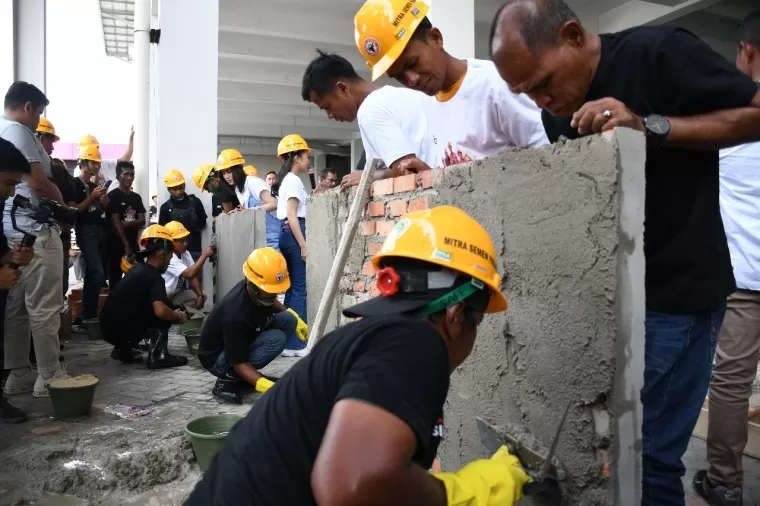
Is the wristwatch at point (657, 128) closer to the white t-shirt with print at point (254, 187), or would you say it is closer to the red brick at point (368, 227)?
the red brick at point (368, 227)

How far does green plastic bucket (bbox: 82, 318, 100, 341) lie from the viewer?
6273mm

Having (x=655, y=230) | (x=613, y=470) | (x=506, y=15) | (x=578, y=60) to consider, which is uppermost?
(x=506, y=15)

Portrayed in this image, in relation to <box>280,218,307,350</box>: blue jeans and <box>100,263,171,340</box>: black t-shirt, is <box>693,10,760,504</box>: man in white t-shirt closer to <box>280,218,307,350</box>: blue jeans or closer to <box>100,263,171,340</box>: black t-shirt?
<box>280,218,307,350</box>: blue jeans

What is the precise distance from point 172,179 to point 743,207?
601cm

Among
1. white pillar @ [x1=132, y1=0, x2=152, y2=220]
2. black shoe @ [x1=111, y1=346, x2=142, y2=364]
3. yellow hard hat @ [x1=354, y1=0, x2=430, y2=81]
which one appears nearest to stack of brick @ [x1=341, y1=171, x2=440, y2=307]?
yellow hard hat @ [x1=354, y1=0, x2=430, y2=81]

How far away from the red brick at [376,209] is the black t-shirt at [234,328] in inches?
54.9

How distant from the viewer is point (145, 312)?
508 cm

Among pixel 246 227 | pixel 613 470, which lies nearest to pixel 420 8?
pixel 613 470

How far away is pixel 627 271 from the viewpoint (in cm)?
151

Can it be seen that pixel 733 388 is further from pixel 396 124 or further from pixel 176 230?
pixel 176 230

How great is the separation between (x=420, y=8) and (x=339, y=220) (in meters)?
1.48

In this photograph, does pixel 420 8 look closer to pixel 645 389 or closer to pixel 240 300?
pixel 645 389

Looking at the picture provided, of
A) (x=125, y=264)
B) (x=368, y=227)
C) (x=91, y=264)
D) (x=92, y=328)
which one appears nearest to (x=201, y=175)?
(x=125, y=264)

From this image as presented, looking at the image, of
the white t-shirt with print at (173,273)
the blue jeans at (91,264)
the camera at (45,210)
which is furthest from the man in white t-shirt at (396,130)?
the blue jeans at (91,264)
